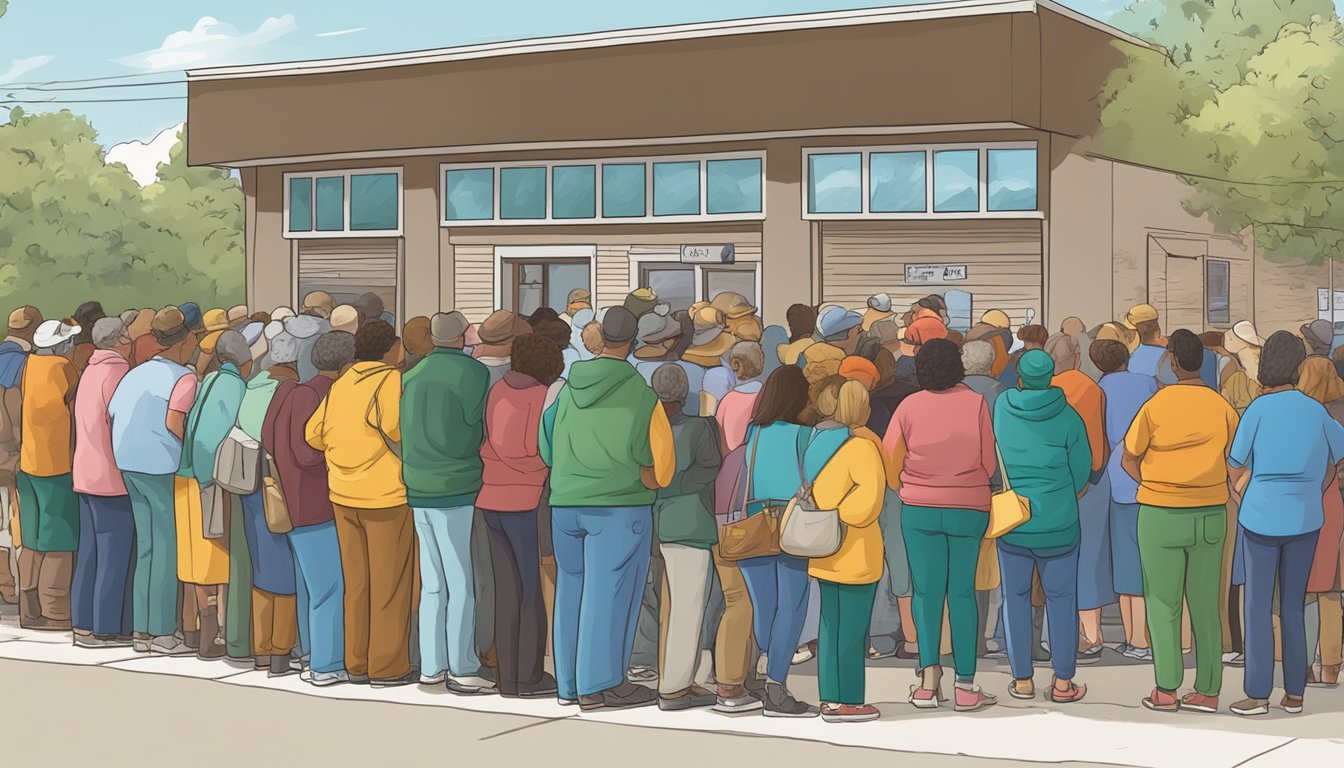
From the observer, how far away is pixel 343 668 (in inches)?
385

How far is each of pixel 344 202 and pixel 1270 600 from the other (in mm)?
21023

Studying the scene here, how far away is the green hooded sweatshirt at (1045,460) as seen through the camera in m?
8.94

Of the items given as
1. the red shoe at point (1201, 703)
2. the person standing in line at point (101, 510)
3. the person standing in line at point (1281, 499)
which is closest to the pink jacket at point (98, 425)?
the person standing in line at point (101, 510)

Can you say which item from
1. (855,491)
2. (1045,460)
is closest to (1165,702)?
(1045,460)

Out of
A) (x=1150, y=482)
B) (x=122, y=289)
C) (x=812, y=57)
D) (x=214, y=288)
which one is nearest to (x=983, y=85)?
(x=812, y=57)

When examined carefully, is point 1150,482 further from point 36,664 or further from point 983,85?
point 983,85

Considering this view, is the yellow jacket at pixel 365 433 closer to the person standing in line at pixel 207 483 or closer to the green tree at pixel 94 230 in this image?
the person standing in line at pixel 207 483

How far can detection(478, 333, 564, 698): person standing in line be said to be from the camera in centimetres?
912

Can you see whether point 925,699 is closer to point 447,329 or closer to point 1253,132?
point 447,329

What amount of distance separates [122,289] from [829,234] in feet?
167

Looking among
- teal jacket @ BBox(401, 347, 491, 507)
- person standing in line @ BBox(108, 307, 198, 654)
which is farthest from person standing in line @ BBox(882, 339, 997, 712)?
person standing in line @ BBox(108, 307, 198, 654)

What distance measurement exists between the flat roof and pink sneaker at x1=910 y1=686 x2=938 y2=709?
14105mm

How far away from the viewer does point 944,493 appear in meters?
8.83

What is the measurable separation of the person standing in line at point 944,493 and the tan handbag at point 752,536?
2.54ft
